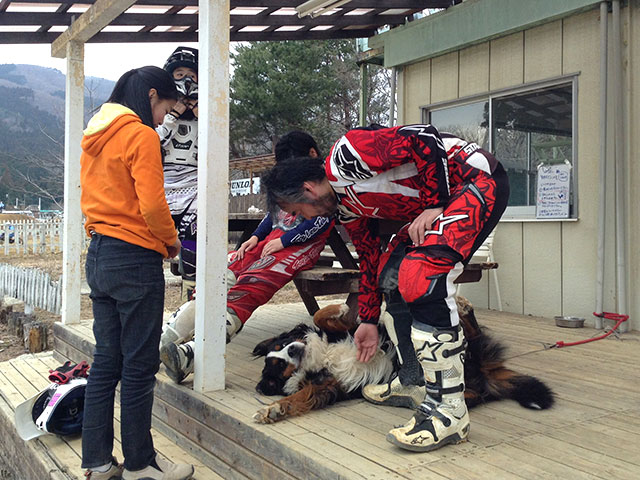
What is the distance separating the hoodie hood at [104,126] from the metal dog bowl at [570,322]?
11.7 feet

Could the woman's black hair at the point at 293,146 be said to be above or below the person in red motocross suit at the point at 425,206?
above

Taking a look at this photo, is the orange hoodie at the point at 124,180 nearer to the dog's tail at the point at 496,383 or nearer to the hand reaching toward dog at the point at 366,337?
the hand reaching toward dog at the point at 366,337

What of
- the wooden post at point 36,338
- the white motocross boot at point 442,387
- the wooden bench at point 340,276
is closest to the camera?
the white motocross boot at point 442,387

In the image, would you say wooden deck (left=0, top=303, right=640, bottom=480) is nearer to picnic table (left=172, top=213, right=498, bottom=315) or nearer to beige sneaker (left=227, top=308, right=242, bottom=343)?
beige sneaker (left=227, top=308, right=242, bottom=343)

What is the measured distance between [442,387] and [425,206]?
2.21 feet

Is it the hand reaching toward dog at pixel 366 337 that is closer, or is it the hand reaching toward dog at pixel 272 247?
the hand reaching toward dog at pixel 366 337

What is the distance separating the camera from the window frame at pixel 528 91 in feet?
15.4

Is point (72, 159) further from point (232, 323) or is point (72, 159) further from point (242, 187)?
point (242, 187)

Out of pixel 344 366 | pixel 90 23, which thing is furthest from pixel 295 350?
pixel 90 23

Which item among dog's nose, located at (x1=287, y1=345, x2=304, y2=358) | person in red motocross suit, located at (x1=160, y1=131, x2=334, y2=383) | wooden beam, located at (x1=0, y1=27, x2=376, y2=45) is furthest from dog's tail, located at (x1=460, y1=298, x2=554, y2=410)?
wooden beam, located at (x1=0, y1=27, x2=376, y2=45)

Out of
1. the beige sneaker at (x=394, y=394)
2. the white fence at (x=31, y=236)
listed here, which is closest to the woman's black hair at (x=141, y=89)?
the beige sneaker at (x=394, y=394)

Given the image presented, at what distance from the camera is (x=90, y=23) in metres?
3.96

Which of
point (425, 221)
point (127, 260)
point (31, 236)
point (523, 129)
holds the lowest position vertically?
point (127, 260)

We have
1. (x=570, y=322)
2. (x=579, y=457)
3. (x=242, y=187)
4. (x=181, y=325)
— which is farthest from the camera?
(x=242, y=187)
